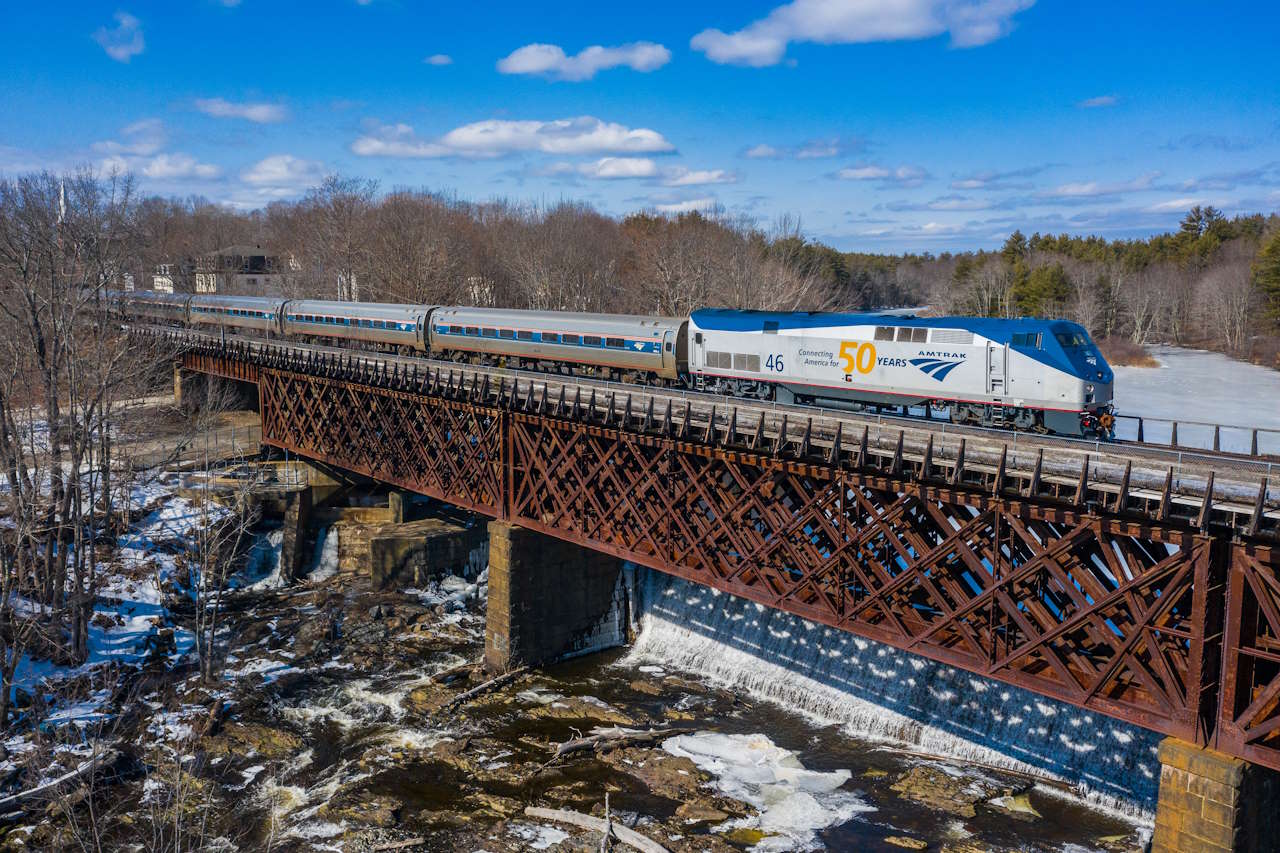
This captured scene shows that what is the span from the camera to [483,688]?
29.3 meters

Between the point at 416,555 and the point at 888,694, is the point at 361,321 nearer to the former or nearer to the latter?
the point at 416,555

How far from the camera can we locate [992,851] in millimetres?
20188

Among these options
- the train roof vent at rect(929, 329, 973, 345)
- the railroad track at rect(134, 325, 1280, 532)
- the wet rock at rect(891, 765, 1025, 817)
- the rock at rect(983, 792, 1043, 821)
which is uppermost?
the train roof vent at rect(929, 329, 973, 345)

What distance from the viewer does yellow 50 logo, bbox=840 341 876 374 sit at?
27.1 metres

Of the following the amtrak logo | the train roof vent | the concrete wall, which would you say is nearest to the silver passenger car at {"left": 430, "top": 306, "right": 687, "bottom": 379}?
the concrete wall

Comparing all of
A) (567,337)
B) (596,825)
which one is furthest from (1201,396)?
(596,825)

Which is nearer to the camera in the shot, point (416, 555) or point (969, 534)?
point (969, 534)

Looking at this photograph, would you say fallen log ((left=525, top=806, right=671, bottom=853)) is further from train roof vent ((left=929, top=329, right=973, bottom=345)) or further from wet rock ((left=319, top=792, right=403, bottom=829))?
train roof vent ((left=929, top=329, right=973, bottom=345))

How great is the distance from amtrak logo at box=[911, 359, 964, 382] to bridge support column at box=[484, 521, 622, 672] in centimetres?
1352

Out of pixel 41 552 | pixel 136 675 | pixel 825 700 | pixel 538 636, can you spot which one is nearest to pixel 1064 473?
pixel 825 700

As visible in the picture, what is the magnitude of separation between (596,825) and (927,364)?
15328 mm

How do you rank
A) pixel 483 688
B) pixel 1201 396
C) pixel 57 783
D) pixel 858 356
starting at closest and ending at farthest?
pixel 57 783
pixel 858 356
pixel 483 688
pixel 1201 396

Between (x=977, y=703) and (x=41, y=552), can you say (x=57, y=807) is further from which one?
(x=977, y=703)

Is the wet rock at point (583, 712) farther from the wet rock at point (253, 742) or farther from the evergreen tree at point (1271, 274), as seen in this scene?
the evergreen tree at point (1271, 274)
